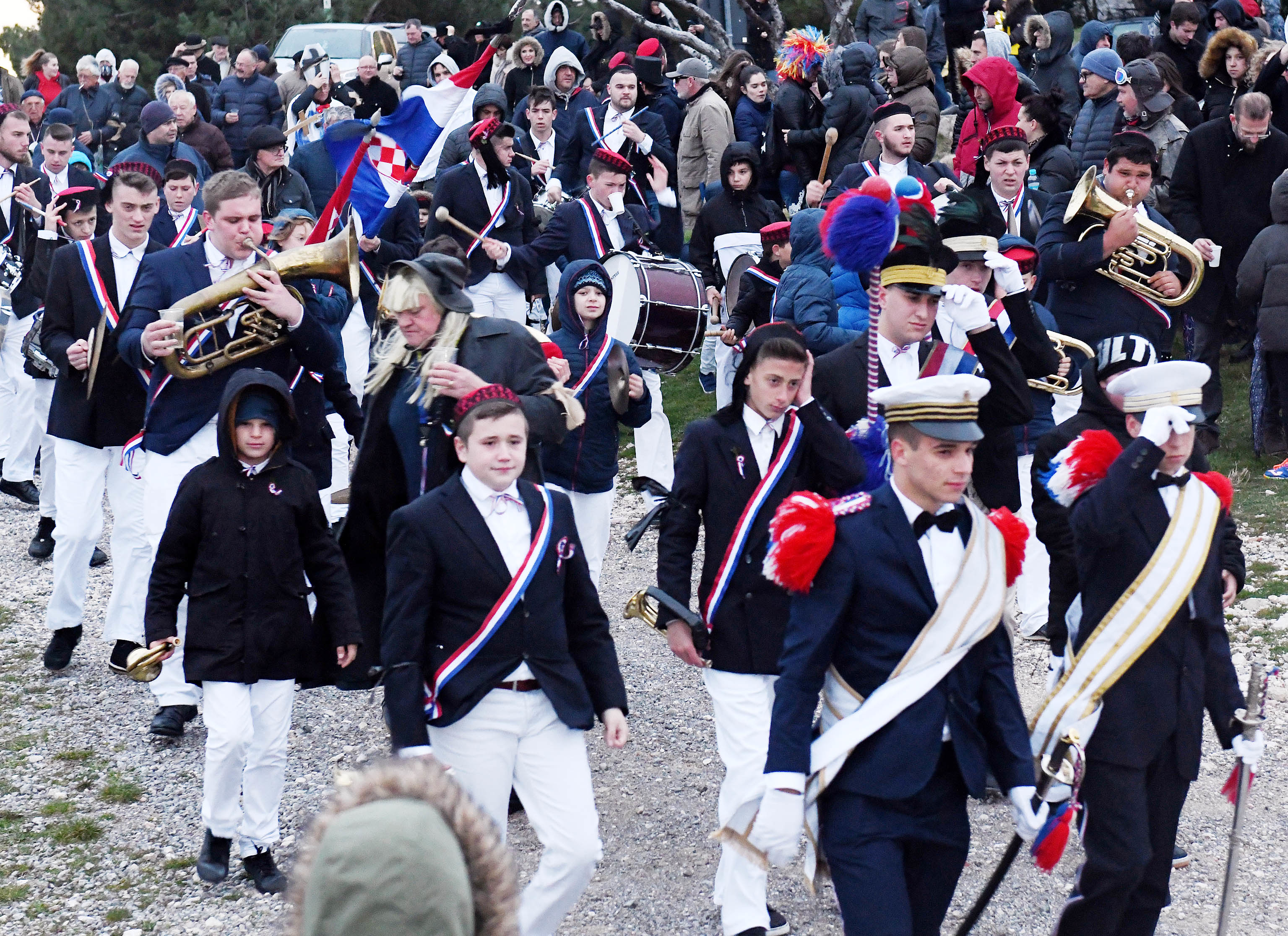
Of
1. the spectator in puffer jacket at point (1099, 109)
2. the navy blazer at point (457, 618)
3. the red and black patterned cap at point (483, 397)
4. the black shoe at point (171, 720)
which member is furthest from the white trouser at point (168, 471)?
the spectator in puffer jacket at point (1099, 109)

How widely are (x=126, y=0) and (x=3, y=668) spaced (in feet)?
81.5

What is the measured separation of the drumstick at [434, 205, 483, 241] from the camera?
36.3ft

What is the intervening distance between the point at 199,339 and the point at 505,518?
224 centimetres

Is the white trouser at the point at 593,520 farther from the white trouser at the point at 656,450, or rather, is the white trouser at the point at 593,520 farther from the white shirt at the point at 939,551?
the white shirt at the point at 939,551

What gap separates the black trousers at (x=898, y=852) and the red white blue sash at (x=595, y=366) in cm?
414

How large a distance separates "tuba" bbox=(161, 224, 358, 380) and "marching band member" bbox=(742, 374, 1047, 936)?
10.0ft

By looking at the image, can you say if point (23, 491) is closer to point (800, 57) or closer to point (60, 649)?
point (60, 649)

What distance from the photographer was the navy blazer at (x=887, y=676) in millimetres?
4102

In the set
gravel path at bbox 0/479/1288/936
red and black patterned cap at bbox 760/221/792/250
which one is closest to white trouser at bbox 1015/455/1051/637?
gravel path at bbox 0/479/1288/936

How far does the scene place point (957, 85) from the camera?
18.5m

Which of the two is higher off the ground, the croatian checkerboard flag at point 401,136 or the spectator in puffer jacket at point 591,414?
the croatian checkerboard flag at point 401,136

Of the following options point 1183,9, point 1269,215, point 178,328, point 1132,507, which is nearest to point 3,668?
point 178,328

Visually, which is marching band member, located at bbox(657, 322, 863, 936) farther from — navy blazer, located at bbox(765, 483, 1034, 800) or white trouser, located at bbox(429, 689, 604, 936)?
navy blazer, located at bbox(765, 483, 1034, 800)

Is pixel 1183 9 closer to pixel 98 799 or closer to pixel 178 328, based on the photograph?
pixel 178 328
